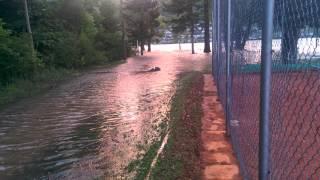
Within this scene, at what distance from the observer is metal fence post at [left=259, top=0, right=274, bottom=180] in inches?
86.0

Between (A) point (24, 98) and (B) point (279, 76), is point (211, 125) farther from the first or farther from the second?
(A) point (24, 98)

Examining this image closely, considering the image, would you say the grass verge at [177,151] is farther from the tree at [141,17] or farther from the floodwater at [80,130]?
the tree at [141,17]

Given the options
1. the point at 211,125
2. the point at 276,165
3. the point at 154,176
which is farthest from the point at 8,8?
the point at 276,165

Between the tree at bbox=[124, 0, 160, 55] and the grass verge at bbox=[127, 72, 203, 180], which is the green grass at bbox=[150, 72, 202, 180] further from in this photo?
the tree at bbox=[124, 0, 160, 55]

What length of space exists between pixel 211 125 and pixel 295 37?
16.9 ft

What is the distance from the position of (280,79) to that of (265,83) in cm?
90

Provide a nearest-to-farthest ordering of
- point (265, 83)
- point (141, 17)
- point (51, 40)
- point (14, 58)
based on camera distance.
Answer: point (265, 83) → point (14, 58) → point (51, 40) → point (141, 17)

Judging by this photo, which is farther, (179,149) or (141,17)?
(141,17)

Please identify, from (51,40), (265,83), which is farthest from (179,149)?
(51,40)

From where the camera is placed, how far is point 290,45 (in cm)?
230

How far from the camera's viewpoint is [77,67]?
24219 mm

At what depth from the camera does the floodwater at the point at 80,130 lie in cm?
622

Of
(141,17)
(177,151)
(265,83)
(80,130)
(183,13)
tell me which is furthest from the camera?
(183,13)

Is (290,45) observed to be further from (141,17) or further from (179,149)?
(141,17)
